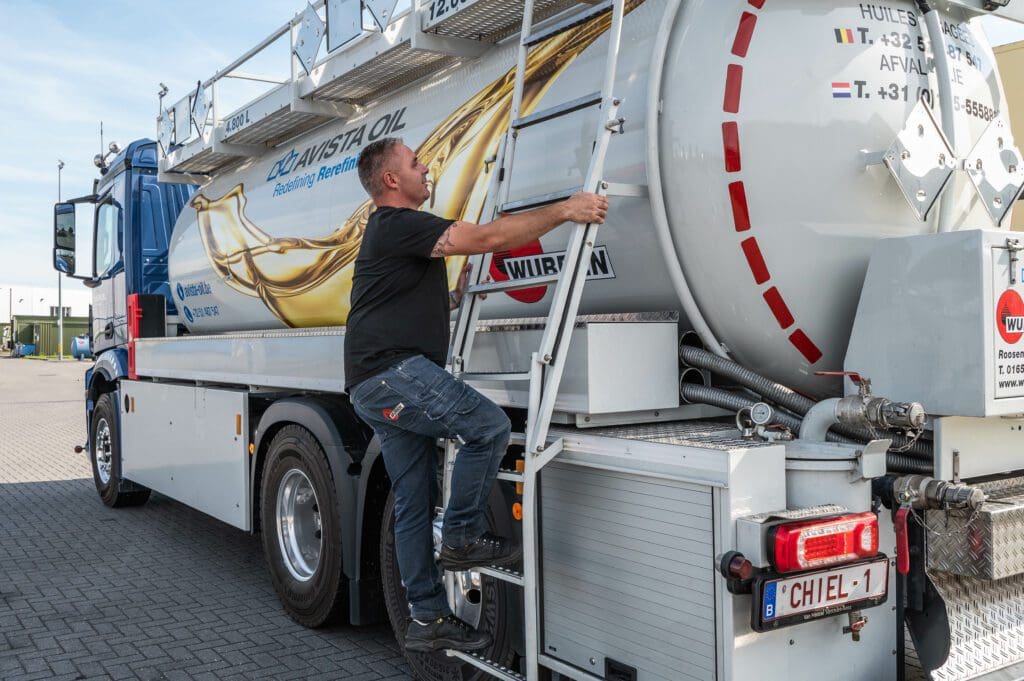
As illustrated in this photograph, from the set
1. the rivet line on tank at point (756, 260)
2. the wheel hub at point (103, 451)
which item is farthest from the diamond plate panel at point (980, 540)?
the wheel hub at point (103, 451)

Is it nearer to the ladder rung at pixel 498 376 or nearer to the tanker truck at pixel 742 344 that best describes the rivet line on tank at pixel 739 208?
the tanker truck at pixel 742 344

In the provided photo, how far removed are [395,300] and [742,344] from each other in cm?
119

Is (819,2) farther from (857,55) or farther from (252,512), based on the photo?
(252,512)

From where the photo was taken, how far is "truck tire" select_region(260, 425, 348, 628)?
4.48 meters

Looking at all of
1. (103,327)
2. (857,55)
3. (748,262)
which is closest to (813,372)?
(748,262)

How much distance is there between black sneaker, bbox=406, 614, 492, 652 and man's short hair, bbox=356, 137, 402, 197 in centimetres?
152

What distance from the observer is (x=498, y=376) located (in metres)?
3.29

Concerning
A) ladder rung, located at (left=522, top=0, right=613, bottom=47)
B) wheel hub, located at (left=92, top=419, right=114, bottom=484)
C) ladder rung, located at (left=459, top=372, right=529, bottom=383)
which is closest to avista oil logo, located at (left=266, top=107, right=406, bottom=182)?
ladder rung, located at (left=522, top=0, right=613, bottom=47)

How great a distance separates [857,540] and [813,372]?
70cm

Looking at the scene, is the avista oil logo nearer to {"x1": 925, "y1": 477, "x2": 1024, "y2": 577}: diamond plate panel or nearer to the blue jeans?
the blue jeans

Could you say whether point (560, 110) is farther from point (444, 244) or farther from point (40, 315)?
point (40, 315)

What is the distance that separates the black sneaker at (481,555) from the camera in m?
3.07

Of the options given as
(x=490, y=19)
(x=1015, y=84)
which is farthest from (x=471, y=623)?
(x=1015, y=84)

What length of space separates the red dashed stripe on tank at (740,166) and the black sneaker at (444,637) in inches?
57.9
